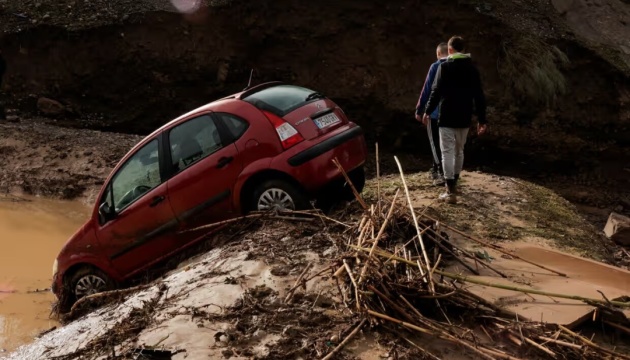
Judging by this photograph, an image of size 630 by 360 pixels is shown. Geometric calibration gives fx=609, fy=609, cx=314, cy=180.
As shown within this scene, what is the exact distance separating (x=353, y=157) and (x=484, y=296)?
2.53m

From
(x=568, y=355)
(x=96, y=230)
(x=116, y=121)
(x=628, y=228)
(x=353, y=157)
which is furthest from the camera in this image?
(x=116, y=121)

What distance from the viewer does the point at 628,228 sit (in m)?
9.62

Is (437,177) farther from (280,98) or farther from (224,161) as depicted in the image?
(224,161)

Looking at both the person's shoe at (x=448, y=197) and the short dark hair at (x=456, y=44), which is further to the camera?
the person's shoe at (x=448, y=197)

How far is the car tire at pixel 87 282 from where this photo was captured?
6973mm

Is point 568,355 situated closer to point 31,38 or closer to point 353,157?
point 353,157

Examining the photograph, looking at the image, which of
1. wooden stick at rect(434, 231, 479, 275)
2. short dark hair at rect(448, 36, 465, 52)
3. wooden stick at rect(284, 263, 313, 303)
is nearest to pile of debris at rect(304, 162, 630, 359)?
wooden stick at rect(284, 263, 313, 303)

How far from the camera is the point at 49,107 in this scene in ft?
52.2

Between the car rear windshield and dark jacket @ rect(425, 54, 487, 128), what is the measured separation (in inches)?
59.0

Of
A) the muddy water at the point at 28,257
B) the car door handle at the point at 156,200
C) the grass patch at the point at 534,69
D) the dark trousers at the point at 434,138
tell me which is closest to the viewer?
the car door handle at the point at 156,200

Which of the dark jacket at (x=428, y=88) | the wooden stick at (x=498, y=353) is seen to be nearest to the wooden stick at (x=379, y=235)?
the wooden stick at (x=498, y=353)

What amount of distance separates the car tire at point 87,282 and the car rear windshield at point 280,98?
8.65 feet

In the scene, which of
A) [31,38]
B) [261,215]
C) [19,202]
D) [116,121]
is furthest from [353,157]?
[31,38]

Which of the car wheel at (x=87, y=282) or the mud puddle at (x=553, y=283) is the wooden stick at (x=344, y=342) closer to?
the mud puddle at (x=553, y=283)
